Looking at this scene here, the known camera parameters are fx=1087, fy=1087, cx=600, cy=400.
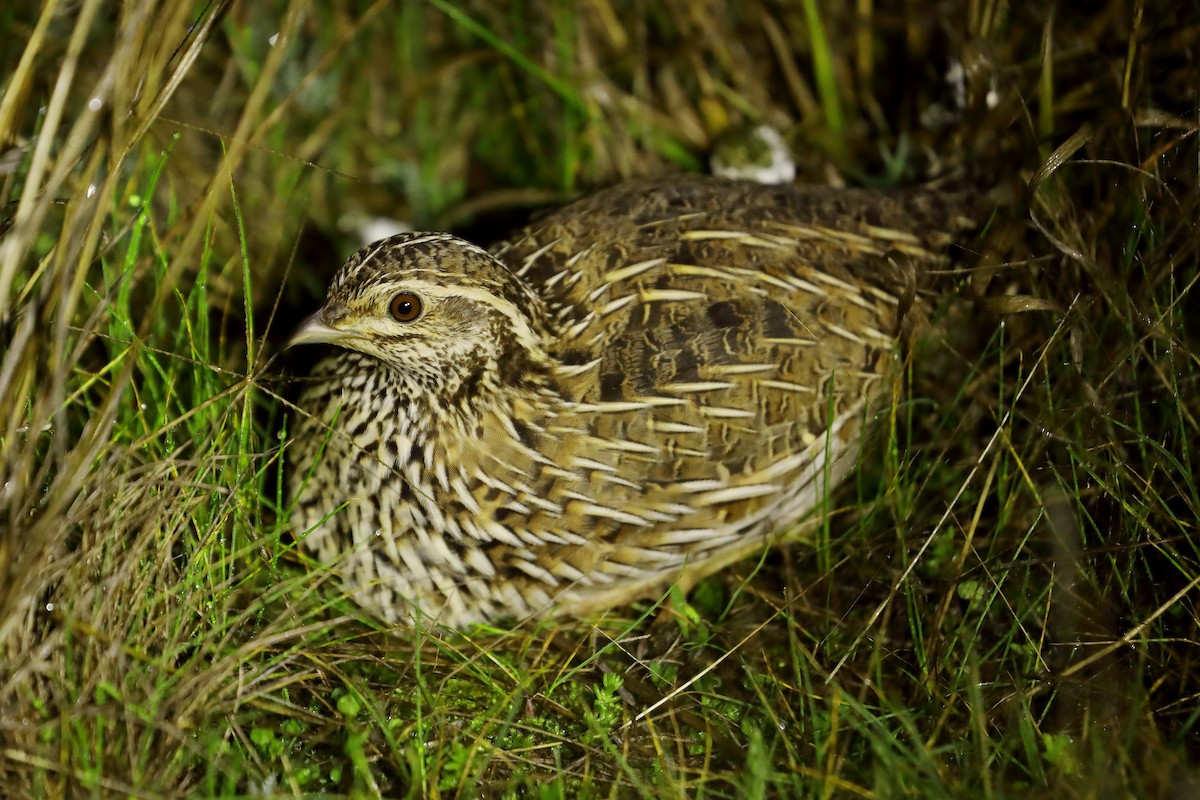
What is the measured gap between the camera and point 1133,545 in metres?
2.84

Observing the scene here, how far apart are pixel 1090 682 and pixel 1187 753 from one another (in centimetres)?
28

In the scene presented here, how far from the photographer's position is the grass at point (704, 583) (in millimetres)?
2492

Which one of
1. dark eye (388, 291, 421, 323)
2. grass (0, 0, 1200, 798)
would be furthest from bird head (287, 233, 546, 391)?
grass (0, 0, 1200, 798)

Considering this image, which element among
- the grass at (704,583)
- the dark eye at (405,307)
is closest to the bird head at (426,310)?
the dark eye at (405,307)

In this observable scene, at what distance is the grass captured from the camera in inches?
98.1

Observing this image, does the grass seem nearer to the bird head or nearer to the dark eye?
the bird head

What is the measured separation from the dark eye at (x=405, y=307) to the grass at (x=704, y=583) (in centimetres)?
36

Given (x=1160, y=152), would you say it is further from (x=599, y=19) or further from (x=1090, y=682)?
(x=599, y=19)

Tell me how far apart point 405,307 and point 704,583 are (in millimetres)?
1367

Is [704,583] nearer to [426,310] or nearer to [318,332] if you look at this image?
[426,310]

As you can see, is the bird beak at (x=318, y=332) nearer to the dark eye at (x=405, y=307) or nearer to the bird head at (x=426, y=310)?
the bird head at (x=426, y=310)

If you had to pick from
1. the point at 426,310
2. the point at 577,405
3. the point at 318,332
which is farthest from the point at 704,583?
the point at 318,332

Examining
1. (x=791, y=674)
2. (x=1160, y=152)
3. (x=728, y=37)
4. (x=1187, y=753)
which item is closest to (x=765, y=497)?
(x=791, y=674)

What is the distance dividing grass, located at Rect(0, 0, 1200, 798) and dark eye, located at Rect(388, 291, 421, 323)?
1.18 feet
